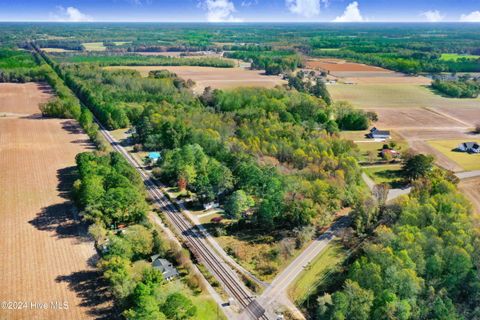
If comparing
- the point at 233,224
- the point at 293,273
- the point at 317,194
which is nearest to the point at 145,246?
the point at 233,224

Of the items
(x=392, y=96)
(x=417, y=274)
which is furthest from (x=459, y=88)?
(x=417, y=274)

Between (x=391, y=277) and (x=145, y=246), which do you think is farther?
(x=145, y=246)

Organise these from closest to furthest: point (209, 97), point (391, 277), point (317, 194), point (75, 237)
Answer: point (391, 277)
point (75, 237)
point (317, 194)
point (209, 97)

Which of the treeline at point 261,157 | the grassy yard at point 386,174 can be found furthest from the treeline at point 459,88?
the grassy yard at point 386,174

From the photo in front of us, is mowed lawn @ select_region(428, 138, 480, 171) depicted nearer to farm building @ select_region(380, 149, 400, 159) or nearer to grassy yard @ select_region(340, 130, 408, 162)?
grassy yard @ select_region(340, 130, 408, 162)

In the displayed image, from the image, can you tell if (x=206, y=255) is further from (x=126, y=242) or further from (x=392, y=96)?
(x=392, y=96)

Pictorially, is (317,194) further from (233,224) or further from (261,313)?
(261,313)

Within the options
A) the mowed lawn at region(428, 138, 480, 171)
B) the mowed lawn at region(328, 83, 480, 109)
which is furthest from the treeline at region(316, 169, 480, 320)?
the mowed lawn at region(328, 83, 480, 109)
